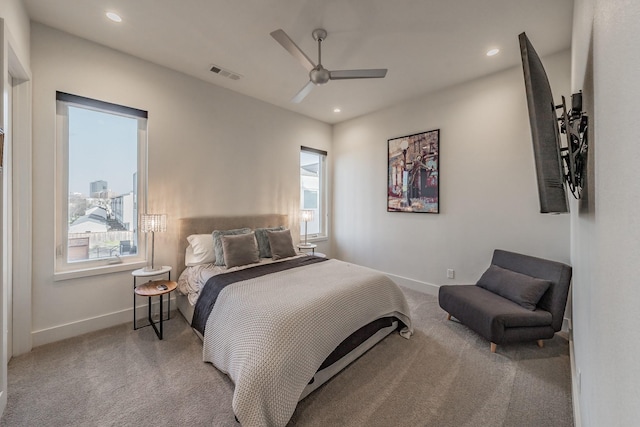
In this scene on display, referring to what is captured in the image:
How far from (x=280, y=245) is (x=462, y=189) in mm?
2617

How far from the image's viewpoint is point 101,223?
286 cm

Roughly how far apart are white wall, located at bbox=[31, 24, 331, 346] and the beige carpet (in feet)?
Result: 1.47

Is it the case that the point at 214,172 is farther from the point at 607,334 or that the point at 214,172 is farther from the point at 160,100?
the point at 607,334

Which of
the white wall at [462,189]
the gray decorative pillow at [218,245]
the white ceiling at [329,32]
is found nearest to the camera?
the white ceiling at [329,32]

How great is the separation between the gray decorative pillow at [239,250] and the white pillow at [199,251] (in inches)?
10.1

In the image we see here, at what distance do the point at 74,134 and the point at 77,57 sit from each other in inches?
30.5

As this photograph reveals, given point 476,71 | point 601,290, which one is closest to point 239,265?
point 601,290

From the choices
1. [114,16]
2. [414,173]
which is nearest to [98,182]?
[114,16]

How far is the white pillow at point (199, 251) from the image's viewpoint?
317 cm

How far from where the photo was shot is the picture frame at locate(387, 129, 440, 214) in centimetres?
379

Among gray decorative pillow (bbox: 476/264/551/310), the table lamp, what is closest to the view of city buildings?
the table lamp

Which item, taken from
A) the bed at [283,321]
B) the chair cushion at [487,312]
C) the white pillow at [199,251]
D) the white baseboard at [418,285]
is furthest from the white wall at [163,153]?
the chair cushion at [487,312]

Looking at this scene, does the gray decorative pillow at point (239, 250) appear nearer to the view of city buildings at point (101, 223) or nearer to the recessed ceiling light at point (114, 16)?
the view of city buildings at point (101, 223)

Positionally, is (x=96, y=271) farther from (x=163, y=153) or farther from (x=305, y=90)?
(x=305, y=90)
